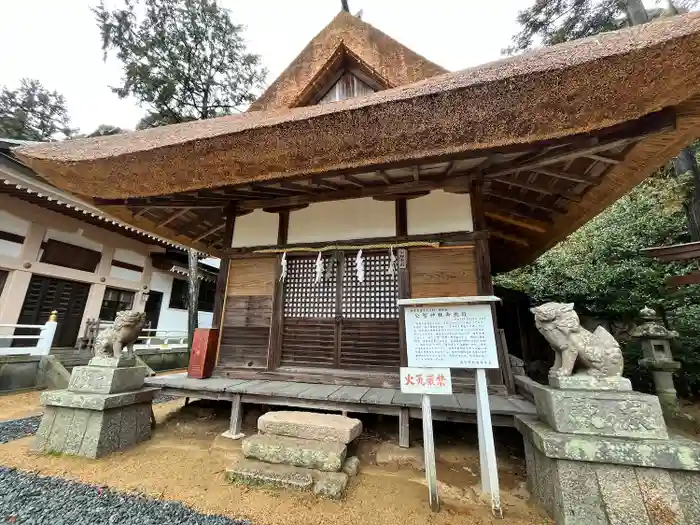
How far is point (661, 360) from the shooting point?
4.86 metres

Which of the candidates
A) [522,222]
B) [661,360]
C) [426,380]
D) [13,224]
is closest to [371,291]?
[426,380]

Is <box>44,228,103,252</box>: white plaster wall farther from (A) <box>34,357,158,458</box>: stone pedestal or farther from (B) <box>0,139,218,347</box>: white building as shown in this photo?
(A) <box>34,357,158,458</box>: stone pedestal

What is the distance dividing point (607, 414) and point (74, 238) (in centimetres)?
1233

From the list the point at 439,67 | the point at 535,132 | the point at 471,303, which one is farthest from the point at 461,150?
the point at 439,67

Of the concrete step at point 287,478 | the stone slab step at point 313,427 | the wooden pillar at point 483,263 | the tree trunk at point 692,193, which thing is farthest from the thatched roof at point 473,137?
the tree trunk at point 692,193

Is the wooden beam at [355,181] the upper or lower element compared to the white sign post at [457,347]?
upper

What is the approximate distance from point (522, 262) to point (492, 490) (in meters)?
7.34

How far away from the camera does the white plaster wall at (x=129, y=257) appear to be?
10180mm

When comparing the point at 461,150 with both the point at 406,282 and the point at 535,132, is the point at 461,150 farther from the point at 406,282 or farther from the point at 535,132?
the point at 406,282

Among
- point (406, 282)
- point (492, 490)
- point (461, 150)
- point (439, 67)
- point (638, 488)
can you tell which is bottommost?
point (492, 490)

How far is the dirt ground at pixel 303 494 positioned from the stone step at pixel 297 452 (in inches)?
10.4

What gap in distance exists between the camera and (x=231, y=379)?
175 inches

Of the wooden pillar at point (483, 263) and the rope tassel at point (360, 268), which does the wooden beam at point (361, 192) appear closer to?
the wooden pillar at point (483, 263)

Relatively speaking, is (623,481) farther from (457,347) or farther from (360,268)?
(360,268)
